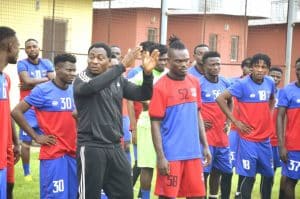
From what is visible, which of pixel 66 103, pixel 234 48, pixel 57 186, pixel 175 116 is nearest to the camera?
pixel 175 116

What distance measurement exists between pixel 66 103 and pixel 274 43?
2025cm

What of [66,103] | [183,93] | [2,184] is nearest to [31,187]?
[66,103]

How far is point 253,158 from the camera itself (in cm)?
807

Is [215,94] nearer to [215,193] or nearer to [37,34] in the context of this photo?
[215,193]

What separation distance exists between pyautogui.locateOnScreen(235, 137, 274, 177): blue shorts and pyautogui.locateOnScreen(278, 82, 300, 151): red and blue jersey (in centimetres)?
31

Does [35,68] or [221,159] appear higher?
[35,68]

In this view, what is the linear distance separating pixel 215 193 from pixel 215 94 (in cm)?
136

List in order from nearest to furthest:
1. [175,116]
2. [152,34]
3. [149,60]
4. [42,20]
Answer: [149,60] < [175,116] < [42,20] < [152,34]

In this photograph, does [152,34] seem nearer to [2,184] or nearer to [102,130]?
[102,130]

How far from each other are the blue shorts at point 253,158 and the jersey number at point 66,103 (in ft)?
8.38

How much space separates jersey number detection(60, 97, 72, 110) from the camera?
6.81 metres

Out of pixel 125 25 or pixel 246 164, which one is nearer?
pixel 246 164

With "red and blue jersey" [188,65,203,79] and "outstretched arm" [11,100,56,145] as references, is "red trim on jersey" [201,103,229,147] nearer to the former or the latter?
"red and blue jersey" [188,65,203,79]

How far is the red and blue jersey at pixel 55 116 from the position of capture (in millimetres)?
6770
